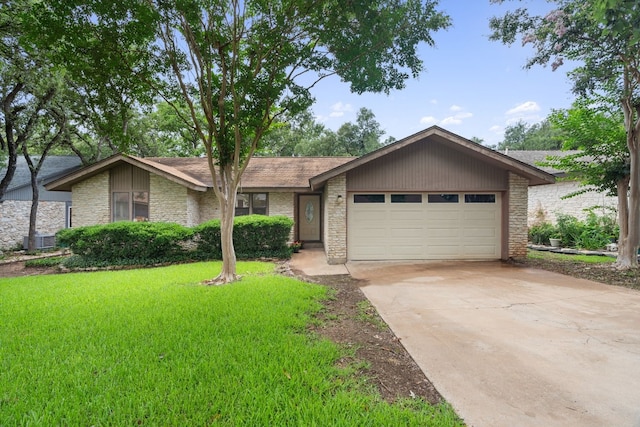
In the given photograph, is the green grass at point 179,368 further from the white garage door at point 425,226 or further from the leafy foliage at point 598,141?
the leafy foliage at point 598,141

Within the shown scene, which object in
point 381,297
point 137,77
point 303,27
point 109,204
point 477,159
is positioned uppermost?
point 303,27

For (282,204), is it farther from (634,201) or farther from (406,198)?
(634,201)

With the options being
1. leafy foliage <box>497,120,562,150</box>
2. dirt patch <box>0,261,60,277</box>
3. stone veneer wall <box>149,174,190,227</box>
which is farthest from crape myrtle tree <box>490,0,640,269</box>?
leafy foliage <box>497,120,562,150</box>

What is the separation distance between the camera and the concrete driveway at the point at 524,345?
8.16ft

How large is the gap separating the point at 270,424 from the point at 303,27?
7.13 metres

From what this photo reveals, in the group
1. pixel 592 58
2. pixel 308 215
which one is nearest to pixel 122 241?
pixel 308 215

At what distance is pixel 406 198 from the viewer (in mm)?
10016

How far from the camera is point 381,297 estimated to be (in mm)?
5938

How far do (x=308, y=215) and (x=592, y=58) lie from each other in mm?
10458

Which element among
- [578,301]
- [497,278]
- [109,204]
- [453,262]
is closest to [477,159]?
[453,262]

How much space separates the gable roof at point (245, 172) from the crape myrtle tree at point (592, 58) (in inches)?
337

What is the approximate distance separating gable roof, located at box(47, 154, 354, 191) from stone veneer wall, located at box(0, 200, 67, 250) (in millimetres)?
5141

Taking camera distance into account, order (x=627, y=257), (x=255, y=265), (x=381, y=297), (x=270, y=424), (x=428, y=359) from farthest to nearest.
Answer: (x=255, y=265)
(x=627, y=257)
(x=381, y=297)
(x=428, y=359)
(x=270, y=424)

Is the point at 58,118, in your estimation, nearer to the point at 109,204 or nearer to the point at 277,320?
the point at 109,204
